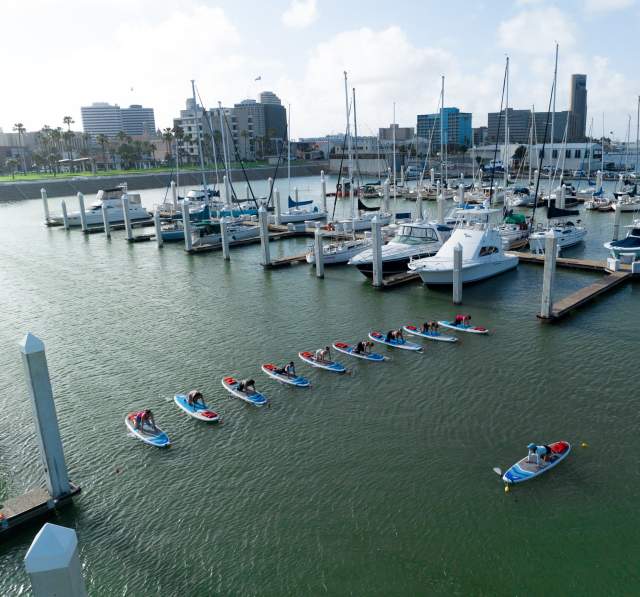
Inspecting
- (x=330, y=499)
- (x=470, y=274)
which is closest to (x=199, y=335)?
(x=330, y=499)

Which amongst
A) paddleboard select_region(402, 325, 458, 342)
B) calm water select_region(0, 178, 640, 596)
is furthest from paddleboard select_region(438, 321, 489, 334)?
paddleboard select_region(402, 325, 458, 342)

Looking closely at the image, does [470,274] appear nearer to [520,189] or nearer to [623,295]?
[623,295]

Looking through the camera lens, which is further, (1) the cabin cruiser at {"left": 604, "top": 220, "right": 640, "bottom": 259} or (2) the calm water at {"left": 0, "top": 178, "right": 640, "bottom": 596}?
(1) the cabin cruiser at {"left": 604, "top": 220, "right": 640, "bottom": 259}

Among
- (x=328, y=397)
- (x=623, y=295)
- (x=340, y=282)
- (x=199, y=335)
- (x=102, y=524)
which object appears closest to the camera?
(x=102, y=524)

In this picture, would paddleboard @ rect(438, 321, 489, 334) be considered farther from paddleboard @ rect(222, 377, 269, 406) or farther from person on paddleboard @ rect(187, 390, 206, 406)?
person on paddleboard @ rect(187, 390, 206, 406)

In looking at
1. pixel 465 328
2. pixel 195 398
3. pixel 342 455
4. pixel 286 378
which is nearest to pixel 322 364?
pixel 286 378

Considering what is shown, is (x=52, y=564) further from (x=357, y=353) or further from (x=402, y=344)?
(x=402, y=344)
